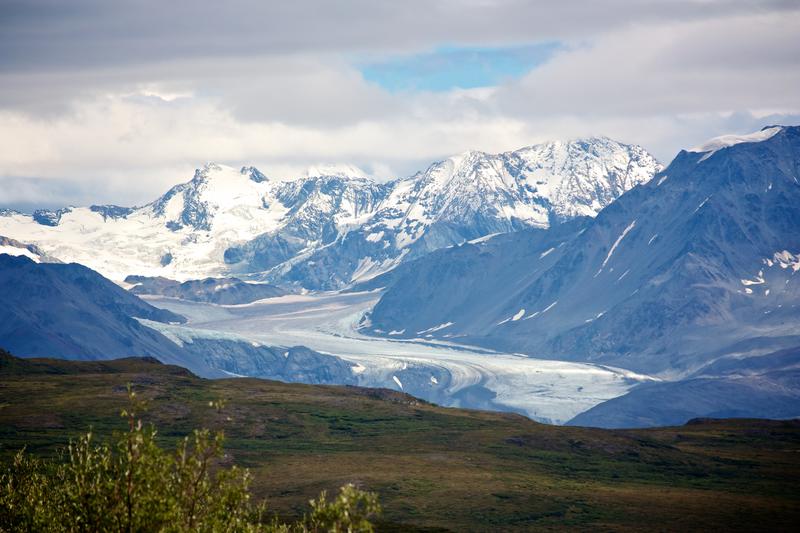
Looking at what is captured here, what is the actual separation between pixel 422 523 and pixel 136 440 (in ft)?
338

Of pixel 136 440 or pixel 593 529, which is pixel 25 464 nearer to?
pixel 136 440

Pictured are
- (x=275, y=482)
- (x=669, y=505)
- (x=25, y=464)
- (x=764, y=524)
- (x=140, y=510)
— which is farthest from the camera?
(x=275, y=482)

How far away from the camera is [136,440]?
2933 inches

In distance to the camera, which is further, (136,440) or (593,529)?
(593,529)

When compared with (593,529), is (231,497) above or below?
above

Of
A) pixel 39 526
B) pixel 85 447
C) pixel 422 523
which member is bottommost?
pixel 422 523

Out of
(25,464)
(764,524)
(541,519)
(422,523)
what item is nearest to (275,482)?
(422,523)

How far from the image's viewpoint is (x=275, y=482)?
Result: 192750 millimetres

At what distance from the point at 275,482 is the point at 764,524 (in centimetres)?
7586

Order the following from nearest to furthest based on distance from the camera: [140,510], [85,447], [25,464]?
[140,510]
[85,447]
[25,464]

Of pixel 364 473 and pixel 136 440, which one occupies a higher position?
pixel 136 440

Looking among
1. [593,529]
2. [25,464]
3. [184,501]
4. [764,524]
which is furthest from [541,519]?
[184,501]

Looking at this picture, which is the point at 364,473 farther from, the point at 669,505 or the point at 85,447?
the point at 85,447

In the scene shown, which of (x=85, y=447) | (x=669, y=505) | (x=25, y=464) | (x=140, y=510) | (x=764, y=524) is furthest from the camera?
(x=669, y=505)
